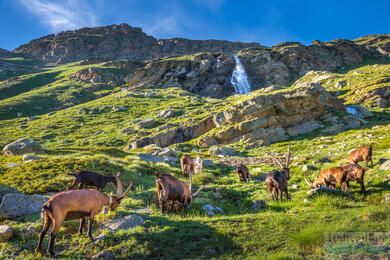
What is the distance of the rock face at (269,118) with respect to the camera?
42.7 meters

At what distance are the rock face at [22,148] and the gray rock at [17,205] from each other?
16956 mm

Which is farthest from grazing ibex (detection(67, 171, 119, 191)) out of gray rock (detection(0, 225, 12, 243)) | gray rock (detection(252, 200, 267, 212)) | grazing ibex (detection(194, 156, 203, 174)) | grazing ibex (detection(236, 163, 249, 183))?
grazing ibex (detection(194, 156, 203, 174))

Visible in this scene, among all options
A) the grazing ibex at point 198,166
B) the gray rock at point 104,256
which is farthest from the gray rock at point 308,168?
the gray rock at point 104,256

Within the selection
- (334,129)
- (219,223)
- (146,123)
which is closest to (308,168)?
(219,223)

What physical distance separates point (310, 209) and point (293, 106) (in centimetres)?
4080

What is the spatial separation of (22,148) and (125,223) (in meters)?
21.8

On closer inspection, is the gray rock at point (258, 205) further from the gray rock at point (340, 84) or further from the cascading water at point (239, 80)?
the cascading water at point (239, 80)

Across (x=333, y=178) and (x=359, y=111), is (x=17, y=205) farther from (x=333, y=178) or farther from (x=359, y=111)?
(x=359, y=111)

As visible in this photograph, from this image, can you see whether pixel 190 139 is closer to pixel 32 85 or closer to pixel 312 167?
pixel 312 167

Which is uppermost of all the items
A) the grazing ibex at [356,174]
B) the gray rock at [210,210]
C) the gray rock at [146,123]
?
the gray rock at [146,123]

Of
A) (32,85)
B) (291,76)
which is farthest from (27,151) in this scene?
(32,85)

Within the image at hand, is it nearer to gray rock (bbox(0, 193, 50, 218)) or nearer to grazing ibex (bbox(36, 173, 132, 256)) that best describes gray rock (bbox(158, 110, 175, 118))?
gray rock (bbox(0, 193, 50, 218))

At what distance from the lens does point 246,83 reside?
11962 cm

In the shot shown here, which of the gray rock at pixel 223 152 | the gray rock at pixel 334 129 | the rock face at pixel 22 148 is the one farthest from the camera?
the gray rock at pixel 334 129
